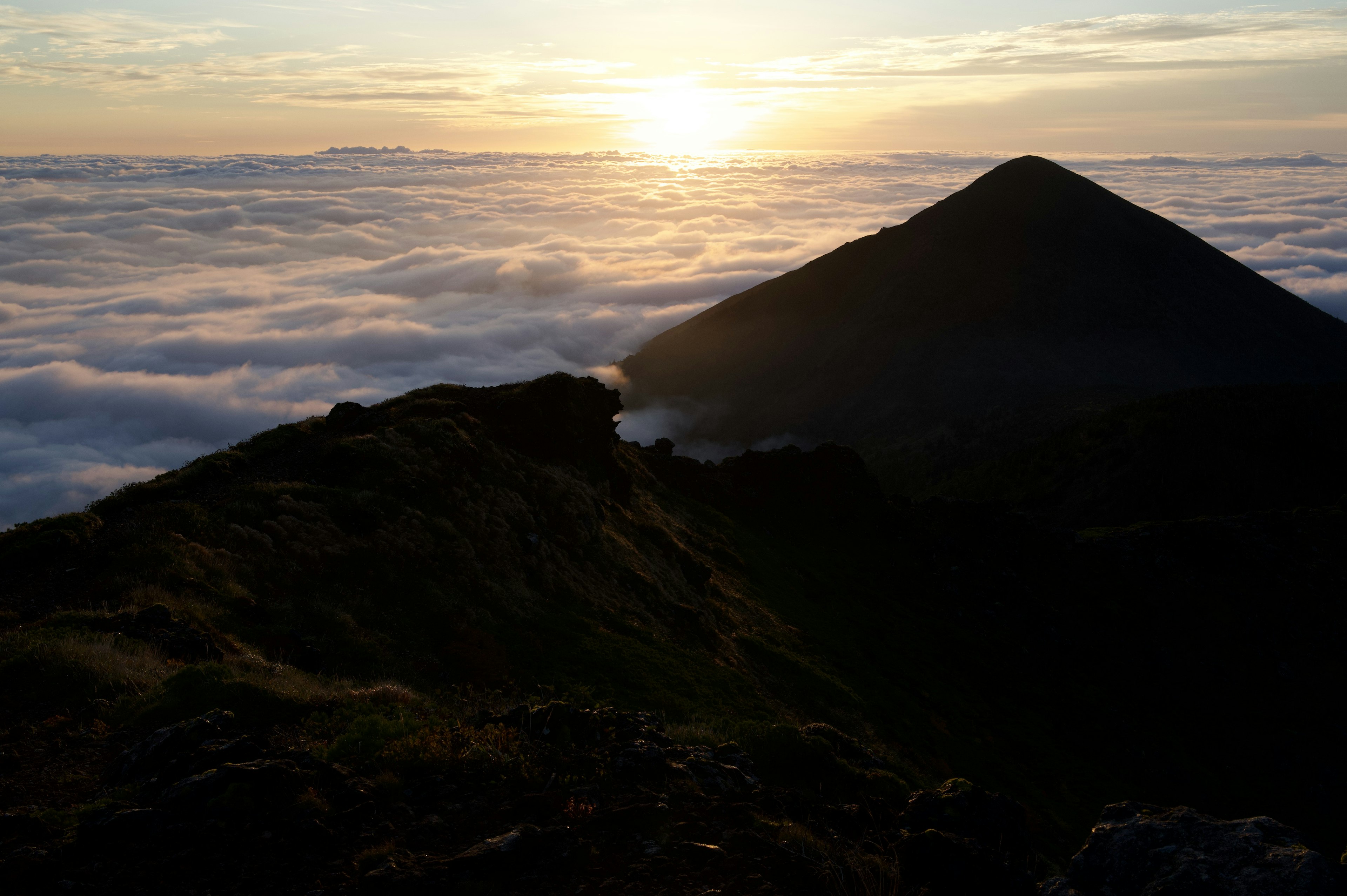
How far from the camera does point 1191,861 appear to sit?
305 inches

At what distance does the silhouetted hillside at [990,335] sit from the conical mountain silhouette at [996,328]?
0.31m

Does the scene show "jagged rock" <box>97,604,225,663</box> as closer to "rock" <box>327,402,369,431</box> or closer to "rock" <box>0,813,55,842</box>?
"rock" <box>0,813,55,842</box>

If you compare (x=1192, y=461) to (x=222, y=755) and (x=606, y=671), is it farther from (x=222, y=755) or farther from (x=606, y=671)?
(x=222, y=755)

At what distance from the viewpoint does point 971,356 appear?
117500 millimetres

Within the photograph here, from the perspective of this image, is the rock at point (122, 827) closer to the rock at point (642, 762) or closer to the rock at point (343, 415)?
the rock at point (642, 762)

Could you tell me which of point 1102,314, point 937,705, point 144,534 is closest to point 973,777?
point 937,705

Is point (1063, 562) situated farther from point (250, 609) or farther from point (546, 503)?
A: point (250, 609)

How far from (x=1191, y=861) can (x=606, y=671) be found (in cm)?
1568

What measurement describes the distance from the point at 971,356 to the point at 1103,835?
387 feet

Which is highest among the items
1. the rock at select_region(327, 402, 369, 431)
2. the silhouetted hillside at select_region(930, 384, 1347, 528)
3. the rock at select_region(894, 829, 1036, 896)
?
the rock at select_region(327, 402, 369, 431)

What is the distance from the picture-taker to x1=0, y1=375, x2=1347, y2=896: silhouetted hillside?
916cm

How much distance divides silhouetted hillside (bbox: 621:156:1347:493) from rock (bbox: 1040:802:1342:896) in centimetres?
8872

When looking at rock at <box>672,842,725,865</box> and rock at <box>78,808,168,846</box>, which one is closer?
rock at <box>78,808,168,846</box>

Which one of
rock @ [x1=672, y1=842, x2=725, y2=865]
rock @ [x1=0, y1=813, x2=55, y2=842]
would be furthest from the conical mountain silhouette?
rock @ [x1=0, y1=813, x2=55, y2=842]
